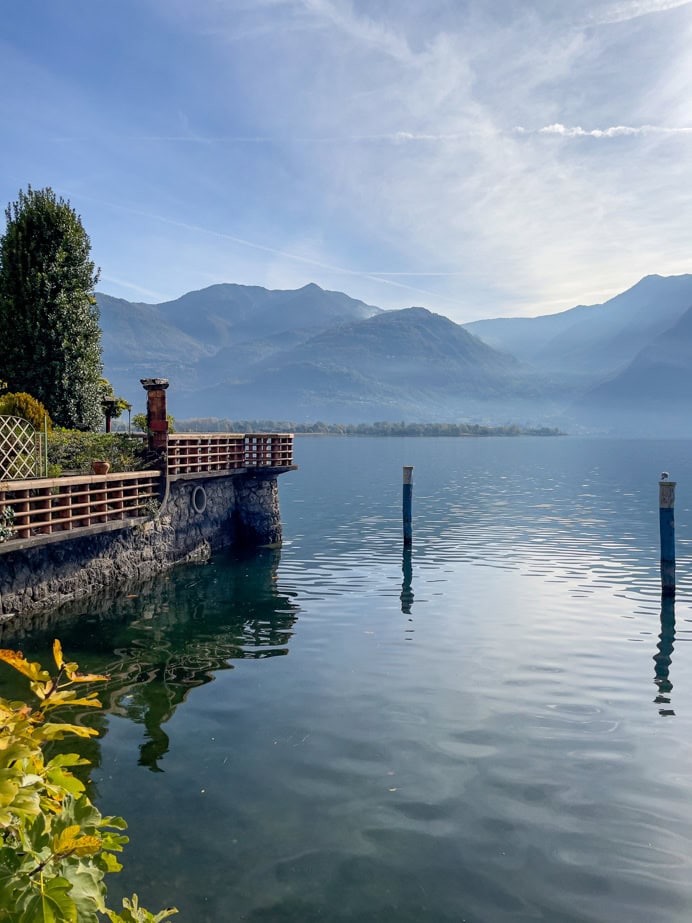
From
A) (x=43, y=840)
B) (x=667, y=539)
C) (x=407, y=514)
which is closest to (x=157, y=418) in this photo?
(x=407, y=514)

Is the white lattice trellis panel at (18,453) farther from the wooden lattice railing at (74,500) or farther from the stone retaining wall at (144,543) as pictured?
the stone retaining wall at (144,543)

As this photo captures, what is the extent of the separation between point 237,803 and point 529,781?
13.8 ft

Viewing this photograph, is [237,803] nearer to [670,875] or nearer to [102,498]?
[670,875]

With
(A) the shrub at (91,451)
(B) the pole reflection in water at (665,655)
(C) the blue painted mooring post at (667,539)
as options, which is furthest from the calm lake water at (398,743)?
(A) the shrub at (91,451)

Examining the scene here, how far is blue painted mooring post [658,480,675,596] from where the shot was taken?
73.5 feet

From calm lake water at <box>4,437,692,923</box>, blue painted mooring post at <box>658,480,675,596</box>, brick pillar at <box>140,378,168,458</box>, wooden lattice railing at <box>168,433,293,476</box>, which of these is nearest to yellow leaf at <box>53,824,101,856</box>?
calm lake water at <box>4,437,692,923</box>

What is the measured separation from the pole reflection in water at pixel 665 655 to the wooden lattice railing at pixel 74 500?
48.7ft

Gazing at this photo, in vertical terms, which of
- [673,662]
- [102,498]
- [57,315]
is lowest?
[673,662]

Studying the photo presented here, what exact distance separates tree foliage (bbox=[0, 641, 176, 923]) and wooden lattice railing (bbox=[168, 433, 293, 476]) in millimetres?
23306

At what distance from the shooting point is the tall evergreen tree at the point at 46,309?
29.2 metres

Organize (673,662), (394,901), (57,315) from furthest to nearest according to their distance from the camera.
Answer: (57,315), (673,662), (394,901)

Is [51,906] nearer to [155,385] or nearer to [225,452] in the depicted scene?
[155,385]

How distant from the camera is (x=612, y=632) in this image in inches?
744

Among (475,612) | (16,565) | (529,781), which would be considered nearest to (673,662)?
(475,612)
